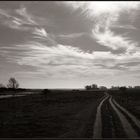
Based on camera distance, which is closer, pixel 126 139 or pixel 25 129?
pixel 126 139

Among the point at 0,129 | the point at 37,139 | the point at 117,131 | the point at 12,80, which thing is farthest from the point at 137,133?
the point at 12,80

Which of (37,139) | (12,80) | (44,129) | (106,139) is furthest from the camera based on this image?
(12,80)

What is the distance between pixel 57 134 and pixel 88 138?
2996 millimetres

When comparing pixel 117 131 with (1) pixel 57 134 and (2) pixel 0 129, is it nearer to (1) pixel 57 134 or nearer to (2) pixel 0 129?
(1) pixel 57 134

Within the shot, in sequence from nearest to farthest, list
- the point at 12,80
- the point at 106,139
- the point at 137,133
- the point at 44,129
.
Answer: the point at 106,139 < the point at 137,133 < the point at 44,129 < the point at 12,80

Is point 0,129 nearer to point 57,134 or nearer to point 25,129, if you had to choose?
point 25,129

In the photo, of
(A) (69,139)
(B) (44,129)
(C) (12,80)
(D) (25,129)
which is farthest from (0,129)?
(C) (12,80)

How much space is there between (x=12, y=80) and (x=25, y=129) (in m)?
181

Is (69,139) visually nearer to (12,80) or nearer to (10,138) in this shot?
(10,138)

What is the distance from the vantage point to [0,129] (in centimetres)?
1872

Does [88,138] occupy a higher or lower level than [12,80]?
lower

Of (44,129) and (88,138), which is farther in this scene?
(44,129)

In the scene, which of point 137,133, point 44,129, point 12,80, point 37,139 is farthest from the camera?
point 12,80

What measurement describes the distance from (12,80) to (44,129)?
596 ft
